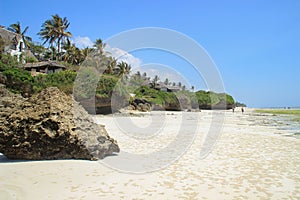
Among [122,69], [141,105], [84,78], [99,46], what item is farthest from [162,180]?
[122,69]

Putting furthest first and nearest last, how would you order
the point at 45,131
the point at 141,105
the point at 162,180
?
the point at 141,105
the point at 45,131
the point at 162,180

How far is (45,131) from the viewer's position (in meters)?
6.74

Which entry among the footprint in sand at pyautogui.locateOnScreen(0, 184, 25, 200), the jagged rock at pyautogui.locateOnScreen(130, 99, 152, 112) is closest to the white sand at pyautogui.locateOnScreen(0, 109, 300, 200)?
the footprint in sand at pyautogui.locateOnScreen(0, 184, 25, 200)

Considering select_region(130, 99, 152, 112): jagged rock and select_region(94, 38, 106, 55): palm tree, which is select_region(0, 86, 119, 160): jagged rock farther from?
select_region(94, 38, 106, 55): palm tree

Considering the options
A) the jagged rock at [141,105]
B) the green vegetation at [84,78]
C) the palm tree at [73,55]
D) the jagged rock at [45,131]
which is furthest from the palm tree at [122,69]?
the jagged rock at [45,131]

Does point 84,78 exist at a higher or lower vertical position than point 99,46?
lower

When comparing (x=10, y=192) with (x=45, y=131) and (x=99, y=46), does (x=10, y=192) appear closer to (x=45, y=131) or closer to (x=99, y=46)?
(x=45, y=131)

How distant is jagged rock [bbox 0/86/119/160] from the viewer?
22.1ft

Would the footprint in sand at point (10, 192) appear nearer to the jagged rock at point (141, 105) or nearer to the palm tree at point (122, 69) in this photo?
the jagged rock at point (141, 105)

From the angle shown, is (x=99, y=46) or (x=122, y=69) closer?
(x=99, y=46)

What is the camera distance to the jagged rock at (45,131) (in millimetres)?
6746

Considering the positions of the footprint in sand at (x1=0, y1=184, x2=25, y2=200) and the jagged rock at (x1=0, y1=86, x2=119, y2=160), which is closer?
the footprint in sand at (x1=0, y1=184, x2=25, y2=200)

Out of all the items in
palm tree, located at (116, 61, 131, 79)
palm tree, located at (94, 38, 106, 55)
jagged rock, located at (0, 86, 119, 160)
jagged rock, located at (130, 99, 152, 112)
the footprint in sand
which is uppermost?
palm tree, located at (94, 38, 106, 55)

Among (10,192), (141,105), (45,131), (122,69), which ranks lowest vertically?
(10,192)
